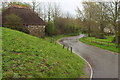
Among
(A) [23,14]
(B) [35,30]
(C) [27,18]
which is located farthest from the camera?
(B) [35,30]

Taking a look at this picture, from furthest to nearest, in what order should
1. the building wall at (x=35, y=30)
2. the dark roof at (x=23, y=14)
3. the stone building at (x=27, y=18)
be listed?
the building wall at (x=35, y=30)
the stone building at (x=27, y=18)
the dark roof at (x=23, y=14)

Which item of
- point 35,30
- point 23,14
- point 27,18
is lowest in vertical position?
point 35,30

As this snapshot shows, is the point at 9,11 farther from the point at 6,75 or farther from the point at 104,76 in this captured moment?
the point at 104,76

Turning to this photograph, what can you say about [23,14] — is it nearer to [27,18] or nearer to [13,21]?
[27,18]

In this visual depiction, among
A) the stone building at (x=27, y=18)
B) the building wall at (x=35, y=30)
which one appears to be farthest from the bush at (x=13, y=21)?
the building wall at (x=35, y=30)

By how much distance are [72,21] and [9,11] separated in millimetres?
38201

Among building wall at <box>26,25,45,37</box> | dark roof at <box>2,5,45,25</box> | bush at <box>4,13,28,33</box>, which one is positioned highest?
dark roof at <box>2,5,45,25</box>

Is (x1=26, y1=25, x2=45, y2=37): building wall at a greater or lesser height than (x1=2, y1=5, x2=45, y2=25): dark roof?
lesser

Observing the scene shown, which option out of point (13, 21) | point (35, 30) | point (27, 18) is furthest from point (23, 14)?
point (35, 30)

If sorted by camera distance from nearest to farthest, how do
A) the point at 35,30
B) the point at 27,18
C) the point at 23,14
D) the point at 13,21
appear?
the point at 13,21 → the point at 23,14 → the point at 27,18 → the point at 35,30

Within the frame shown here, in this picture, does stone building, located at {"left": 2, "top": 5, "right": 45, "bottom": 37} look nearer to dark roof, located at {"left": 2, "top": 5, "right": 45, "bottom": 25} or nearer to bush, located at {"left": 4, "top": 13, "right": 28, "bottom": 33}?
dark roof, located at {"left": 2, "top": 5, "right": 45, "bottom": 25}

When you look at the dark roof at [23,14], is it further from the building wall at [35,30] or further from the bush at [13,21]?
the bush at [13,21]

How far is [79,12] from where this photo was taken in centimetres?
4062

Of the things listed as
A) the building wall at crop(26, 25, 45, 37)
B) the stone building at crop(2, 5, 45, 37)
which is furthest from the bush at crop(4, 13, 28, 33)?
the building wall at crop(26, 25, 45, 37)
